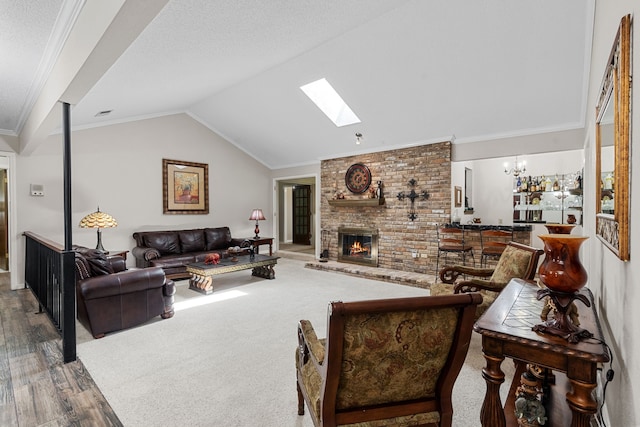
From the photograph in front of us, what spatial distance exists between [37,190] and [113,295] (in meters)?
3.37

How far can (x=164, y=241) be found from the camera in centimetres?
605

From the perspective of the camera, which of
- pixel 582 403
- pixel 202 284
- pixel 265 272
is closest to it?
pixel 582 403

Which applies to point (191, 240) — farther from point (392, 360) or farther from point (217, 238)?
point (392, 360)

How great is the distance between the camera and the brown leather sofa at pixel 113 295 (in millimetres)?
3068

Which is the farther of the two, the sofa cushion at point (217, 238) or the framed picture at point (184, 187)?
the sofa cushion at point (217, 238)

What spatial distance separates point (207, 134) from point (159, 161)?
132cm

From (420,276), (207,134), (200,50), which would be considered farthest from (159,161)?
(420,276)

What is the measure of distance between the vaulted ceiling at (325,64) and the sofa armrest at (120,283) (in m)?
1.67

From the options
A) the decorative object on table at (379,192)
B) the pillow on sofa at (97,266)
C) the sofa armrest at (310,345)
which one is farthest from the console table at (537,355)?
the decorative object on table at (379,192)

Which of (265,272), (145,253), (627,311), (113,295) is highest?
(627,311)

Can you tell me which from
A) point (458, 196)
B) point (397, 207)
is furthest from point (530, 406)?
point (458, 196)

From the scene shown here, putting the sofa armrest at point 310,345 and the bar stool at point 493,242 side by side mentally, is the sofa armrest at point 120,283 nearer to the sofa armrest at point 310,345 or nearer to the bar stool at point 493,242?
the sofa armrest at point 310,345

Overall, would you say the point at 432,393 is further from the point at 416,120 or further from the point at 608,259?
the point at 416,120

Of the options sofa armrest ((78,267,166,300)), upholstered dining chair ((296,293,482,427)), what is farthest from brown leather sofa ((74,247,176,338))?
upholstered dining chair ((296,293,482,427))
